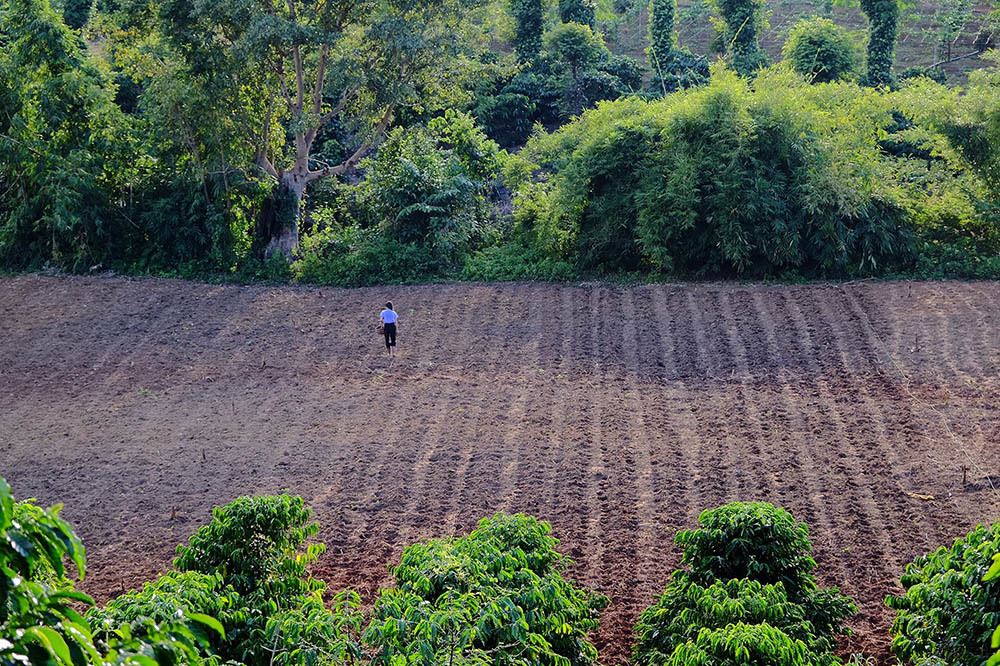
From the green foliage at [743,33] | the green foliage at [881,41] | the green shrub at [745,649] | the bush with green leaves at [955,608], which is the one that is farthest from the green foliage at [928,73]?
the green shrub at [745,649]

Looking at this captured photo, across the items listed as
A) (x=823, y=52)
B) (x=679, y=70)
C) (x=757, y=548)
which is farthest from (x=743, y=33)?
(x=757, y=548)

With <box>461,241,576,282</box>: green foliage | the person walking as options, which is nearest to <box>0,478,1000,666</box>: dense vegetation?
the person walking

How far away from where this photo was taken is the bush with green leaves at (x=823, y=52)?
25170 millimetres

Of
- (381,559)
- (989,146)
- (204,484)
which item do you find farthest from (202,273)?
(989,146)

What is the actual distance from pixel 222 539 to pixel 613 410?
24.2 ft

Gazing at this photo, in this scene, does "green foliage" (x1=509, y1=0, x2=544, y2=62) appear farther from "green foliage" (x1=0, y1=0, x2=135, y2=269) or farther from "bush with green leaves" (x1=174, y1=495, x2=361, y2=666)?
"bush with green leaves" (x1=174, y1=495, x2=361, y2=666)

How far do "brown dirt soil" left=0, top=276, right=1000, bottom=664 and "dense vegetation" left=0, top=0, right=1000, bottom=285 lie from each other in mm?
1007

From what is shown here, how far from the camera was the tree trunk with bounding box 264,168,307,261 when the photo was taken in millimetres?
19672

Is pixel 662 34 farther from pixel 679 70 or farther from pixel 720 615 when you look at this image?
pixel 720 615

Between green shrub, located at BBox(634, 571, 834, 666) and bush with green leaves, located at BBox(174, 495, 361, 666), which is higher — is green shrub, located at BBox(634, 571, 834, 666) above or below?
below

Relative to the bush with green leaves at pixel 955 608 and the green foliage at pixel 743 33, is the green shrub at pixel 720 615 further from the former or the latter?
the green foliage at pixel 743 33

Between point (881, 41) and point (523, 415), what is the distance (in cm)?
1947

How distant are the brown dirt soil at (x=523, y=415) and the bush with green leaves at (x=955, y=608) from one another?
2228 mm

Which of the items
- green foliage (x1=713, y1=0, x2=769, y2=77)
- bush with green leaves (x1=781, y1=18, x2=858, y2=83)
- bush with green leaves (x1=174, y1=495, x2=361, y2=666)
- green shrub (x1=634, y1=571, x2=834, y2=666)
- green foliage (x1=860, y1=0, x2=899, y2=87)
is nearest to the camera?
bush with green leaves (x1=174, y1=495, x2=361, y2=666)
